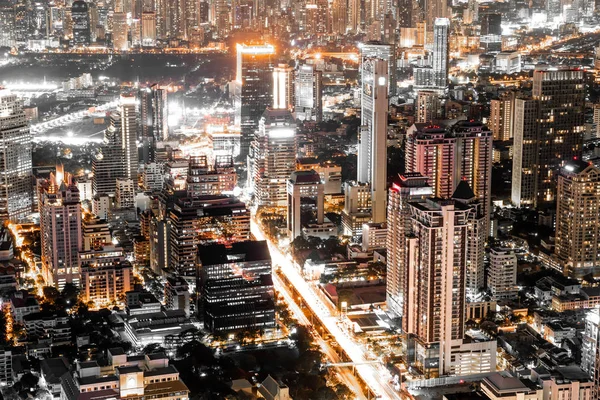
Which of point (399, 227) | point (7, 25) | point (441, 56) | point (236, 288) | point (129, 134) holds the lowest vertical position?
point (236, 288)

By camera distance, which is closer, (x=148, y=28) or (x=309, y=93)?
(x=309, y=93)

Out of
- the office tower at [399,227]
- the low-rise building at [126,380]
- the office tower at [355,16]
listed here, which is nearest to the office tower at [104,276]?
the office tower at [399,227]

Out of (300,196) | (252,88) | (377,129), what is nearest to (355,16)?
(252,88)

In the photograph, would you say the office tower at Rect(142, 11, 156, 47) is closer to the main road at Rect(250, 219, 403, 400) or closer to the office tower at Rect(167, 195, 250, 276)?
the main road at Rect(250, 219, 403, 400)

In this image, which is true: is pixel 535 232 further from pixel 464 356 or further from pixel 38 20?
pixel 38 20

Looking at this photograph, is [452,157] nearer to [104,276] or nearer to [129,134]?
[104,276]

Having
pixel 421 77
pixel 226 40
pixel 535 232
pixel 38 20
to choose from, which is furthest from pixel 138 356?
pixel 38 20
